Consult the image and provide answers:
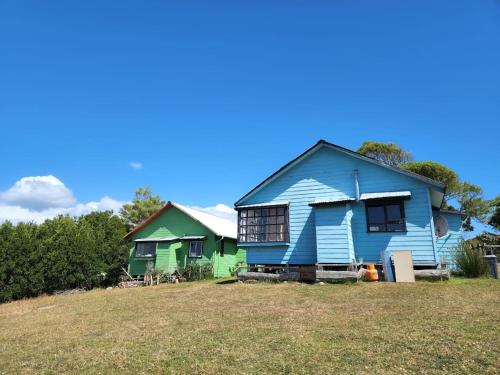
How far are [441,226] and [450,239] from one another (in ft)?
2.57

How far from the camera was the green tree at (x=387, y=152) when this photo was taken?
113ft

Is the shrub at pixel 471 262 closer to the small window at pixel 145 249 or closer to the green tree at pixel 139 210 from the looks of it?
the small window at pixel 145 249

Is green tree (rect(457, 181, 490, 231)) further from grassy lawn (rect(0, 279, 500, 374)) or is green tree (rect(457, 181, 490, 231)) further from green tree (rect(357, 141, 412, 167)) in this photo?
grassy lawn (rect(0, 279, 500, 374))

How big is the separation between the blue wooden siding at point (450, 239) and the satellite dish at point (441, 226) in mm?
208

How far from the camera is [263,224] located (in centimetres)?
1791

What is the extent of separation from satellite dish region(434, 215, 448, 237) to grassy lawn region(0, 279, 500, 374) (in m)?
6.96

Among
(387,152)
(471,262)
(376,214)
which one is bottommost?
(471,262)

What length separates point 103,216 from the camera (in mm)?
26969

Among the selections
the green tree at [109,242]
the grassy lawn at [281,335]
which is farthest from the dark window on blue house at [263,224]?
the green tree at [109,242]

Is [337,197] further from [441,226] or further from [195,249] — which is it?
[195,249]

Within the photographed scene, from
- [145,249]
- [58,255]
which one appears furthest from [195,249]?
[58,255]

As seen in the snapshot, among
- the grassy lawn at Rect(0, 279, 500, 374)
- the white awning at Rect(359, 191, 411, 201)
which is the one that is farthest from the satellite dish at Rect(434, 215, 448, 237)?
the grassy lawn at Rect(0, 279, 500, 374)

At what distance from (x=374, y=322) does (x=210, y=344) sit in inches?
139

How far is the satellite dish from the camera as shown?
695 inches
